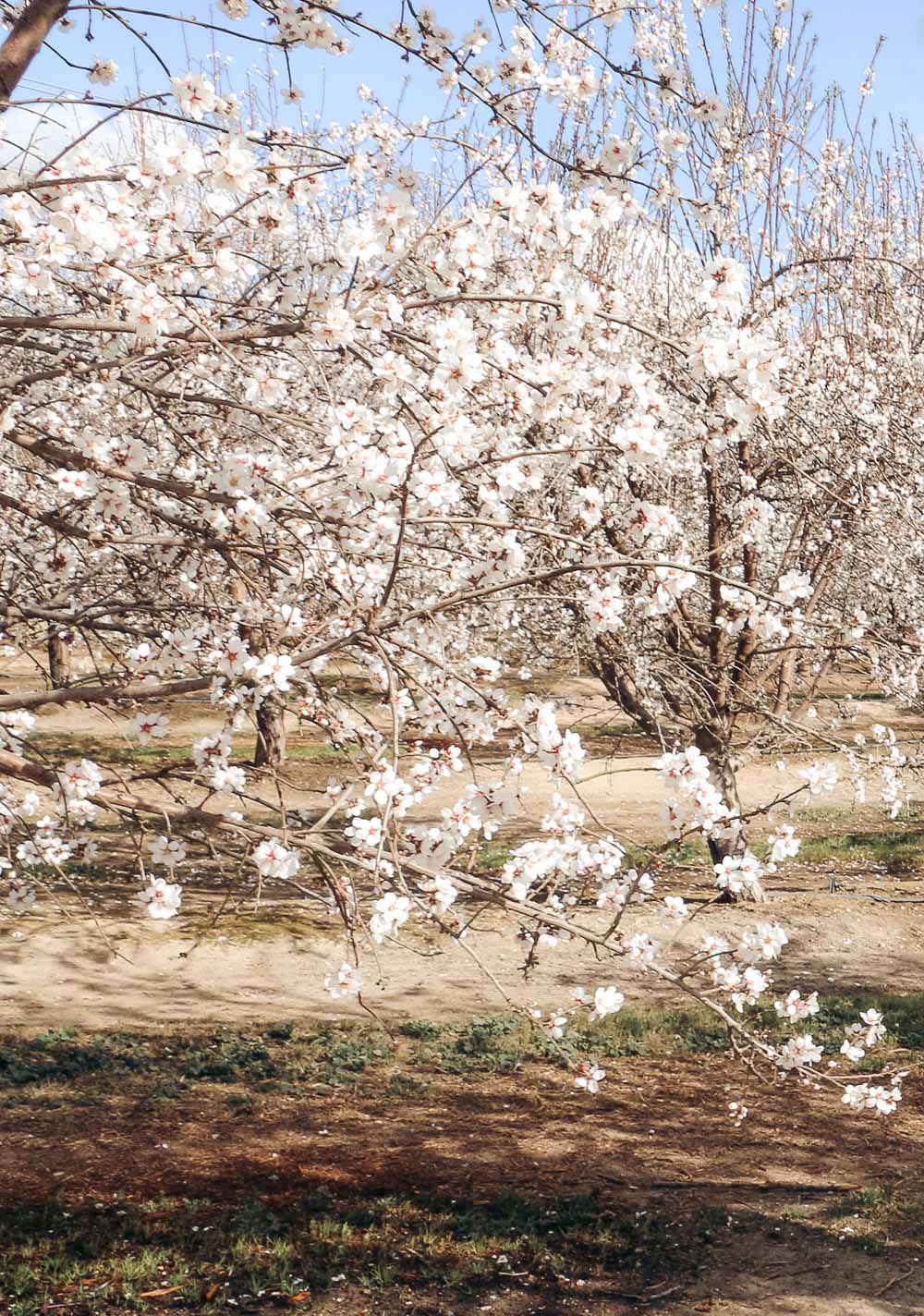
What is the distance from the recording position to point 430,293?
4.14 m

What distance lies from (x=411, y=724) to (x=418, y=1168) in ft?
7.98

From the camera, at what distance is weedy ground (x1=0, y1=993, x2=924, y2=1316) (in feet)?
16.1

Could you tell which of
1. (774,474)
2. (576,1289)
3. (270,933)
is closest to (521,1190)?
(576,1289)

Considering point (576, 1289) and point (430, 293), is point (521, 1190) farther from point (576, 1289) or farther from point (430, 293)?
point (430, 293)

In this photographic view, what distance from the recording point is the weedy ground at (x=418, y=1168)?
4902 mm

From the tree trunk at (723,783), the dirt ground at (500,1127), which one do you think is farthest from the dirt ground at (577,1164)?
the tree trunk at (723,783)

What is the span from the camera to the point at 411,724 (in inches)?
192

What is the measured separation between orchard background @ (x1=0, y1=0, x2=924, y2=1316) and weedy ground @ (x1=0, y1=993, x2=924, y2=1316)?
0.03 meters

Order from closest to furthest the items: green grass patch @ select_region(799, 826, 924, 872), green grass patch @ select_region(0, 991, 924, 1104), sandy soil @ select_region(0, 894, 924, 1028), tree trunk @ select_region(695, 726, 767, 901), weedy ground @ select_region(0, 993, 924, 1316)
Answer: weedy ground @ select_region(0, 993, 924, 1316) → green grass patch @ select_region(0, 991, 924, 1104) → sandy soil @ select_region(0, 894, 924, 1028) → tree trunk @ select_region(695, 726, 767, 901) → green grass patch @ select_region(799, 826, 924, 872)

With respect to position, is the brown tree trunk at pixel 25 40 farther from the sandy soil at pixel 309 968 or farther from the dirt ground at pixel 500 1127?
the sandy soil at pixel 309 968

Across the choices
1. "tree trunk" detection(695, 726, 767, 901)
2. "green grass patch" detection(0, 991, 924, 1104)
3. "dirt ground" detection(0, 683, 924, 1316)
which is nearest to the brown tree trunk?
"dirt ground" detection(0, 683, 924, 1316)

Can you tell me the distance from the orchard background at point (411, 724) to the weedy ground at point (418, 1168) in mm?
28

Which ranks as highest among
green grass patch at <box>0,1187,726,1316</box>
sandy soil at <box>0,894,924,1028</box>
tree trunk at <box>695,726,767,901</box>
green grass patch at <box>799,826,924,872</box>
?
tree trunk at <box>695,726,767,901</box>

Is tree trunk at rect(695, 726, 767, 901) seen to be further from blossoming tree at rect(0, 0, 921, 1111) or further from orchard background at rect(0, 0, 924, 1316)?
blossoming tree at rect(0, 0, 921, 1111)
